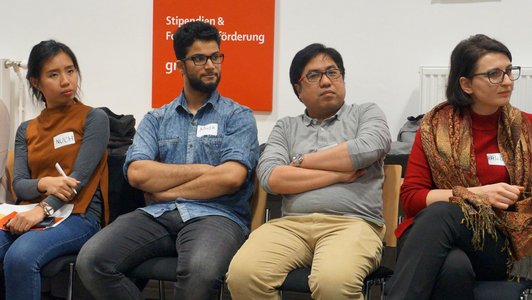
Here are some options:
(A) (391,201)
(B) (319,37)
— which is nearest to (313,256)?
(A) (391,201)

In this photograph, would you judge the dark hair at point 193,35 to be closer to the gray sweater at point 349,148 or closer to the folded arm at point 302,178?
the gray sweater at point 349,148

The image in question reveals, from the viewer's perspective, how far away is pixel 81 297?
3752 mm

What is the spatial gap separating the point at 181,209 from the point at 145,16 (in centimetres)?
169

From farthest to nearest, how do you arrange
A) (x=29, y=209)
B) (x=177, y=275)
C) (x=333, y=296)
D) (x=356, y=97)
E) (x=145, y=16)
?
1. (x=145, y=16)
2. (x=356, y=97)
3. (x=29, y=209)
4. (x=177, y=275)
5. (x=333, y=296)

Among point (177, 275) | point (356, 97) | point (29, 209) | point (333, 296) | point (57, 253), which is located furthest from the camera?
point (356, 97)

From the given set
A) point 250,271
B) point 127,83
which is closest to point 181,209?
point 250,271

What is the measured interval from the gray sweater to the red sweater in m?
0.15

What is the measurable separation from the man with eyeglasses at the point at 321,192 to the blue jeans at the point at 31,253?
827 mm

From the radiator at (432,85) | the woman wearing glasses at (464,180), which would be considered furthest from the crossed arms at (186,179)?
the radiator at (432,85)

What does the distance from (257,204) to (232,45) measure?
1.26m

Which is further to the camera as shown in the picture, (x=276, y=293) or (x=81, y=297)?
(x=81, y=297)

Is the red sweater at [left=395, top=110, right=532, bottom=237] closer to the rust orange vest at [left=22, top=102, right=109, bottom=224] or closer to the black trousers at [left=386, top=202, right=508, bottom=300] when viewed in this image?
the black trousers at [left=386, top=202, right=508, bottom=300]

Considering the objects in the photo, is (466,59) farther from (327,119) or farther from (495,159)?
(327,119)

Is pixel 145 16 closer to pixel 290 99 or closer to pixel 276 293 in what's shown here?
pixel 290 99
